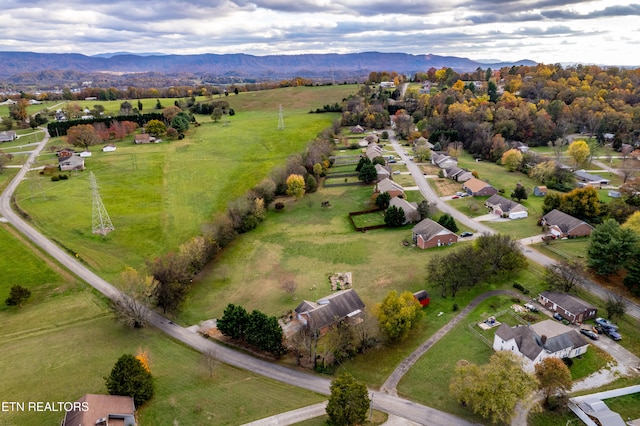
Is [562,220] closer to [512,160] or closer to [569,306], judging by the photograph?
[569,306]

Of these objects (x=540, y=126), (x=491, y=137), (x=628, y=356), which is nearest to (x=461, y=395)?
(x=628, y=356)

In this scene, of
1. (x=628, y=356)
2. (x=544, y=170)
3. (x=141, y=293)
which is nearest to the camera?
(x=628, y=356)

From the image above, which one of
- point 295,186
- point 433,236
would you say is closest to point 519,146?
point 433,236

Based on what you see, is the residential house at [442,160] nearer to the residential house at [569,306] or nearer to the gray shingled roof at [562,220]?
the gray shingled roof at [562,220]

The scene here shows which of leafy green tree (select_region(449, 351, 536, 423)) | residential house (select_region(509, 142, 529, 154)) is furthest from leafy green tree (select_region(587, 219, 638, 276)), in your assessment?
residential house (select_region(509, 142, 529, 154))

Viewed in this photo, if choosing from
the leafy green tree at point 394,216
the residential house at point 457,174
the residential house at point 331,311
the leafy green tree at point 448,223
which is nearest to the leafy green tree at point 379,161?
the residential house at point 457,174

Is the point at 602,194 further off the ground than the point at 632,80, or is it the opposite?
the point at 632,80

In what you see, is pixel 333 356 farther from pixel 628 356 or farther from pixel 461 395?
pixel 628 356
